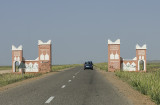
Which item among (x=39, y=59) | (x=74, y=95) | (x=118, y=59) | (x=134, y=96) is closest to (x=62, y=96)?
(x=74, y=95)

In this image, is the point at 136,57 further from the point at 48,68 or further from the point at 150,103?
the point at 150,103

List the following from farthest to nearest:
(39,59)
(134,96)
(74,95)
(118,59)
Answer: (39,59) → (118,59) → (134,96) → (74,95)

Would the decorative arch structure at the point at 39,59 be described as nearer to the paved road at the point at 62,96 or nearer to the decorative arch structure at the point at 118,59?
the decorative arch structure at the point at 118,59

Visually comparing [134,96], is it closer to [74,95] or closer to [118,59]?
[74,95]

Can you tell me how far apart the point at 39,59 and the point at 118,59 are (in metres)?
15.6

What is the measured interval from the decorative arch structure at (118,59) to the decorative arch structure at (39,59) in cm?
1206

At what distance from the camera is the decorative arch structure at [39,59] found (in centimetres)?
5378

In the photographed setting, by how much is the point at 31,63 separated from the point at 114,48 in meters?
16.3

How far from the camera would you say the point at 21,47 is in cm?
5409

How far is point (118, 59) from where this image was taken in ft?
171

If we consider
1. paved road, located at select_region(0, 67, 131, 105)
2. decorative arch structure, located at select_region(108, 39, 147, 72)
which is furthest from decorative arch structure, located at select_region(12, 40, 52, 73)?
paved road, located at select_region(0, 67, 131, 105)

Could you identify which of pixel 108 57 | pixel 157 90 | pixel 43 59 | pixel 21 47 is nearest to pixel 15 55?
pixel 21 47

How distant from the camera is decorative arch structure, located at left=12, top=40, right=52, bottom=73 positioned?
176 ft

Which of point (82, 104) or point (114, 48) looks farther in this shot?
point (114, 48)
